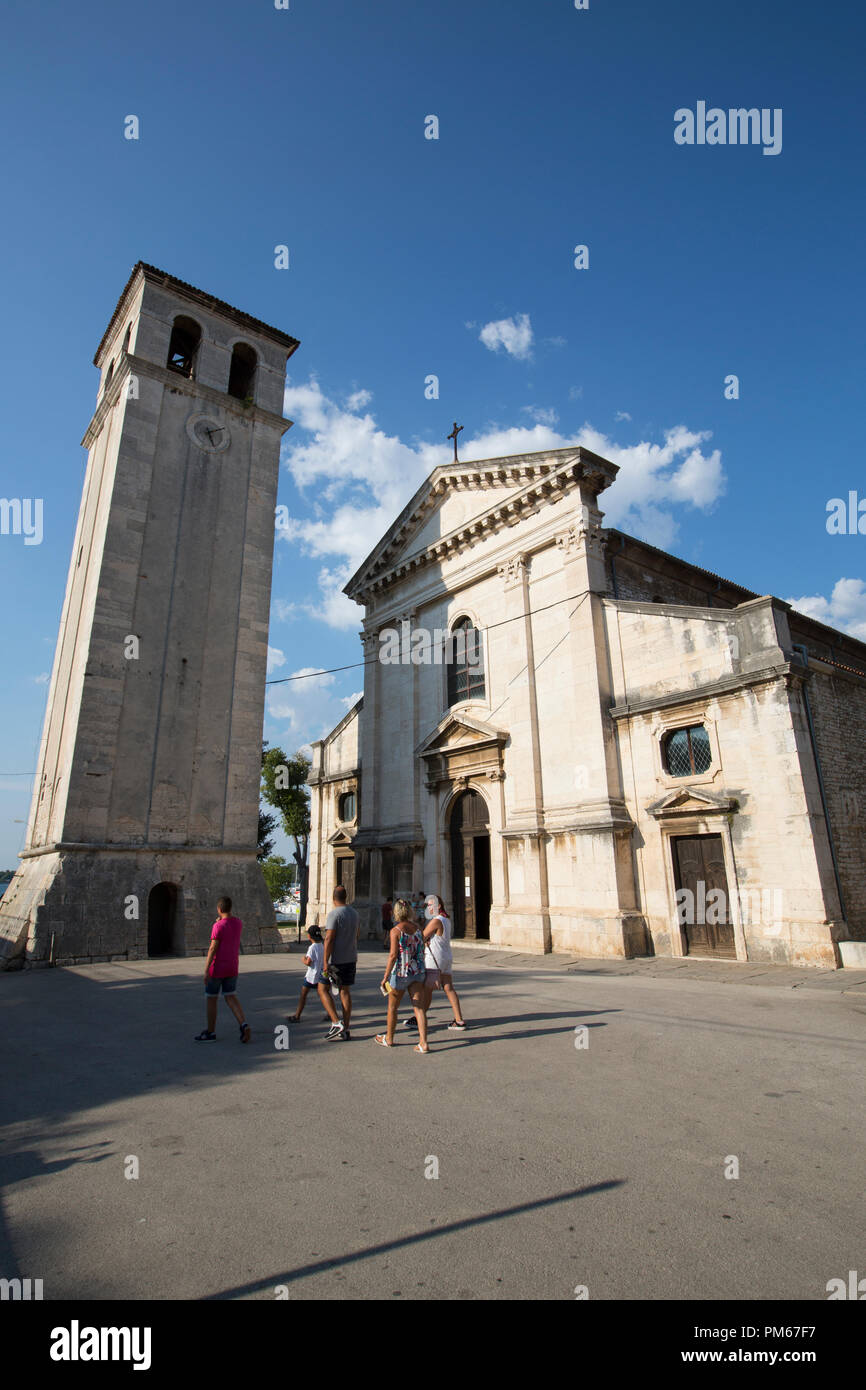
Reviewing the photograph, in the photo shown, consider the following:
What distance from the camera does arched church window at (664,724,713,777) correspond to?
Answer: 15609mm

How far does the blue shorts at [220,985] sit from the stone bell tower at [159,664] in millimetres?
9724

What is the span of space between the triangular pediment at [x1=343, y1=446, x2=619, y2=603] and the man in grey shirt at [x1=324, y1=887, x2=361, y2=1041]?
47.5 feet

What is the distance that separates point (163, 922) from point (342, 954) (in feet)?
38.8

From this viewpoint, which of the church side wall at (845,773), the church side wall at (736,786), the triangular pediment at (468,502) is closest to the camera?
the church side wall at (736,786)

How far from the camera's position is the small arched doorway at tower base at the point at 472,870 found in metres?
20.9

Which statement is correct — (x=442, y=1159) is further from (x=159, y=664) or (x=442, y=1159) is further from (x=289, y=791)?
(x=289, y=791)

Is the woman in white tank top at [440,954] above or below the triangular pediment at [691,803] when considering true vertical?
below

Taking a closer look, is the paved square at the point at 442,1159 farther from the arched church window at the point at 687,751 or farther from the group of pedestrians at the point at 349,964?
the arched church window at the point at 687,751

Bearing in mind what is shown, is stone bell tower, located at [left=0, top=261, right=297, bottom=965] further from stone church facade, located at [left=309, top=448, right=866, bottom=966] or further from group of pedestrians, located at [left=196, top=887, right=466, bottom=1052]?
group of pedestrians, located at [left=196, top=887, right=466, bottom=1052]

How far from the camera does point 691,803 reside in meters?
15.4

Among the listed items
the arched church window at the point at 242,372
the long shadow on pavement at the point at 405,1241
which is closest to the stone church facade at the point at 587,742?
the arched church window at the point at 242,372

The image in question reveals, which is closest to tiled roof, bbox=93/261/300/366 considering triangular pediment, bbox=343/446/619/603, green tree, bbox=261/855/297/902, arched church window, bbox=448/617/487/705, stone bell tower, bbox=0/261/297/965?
stone bell tower, bbox=0/261/297/965
